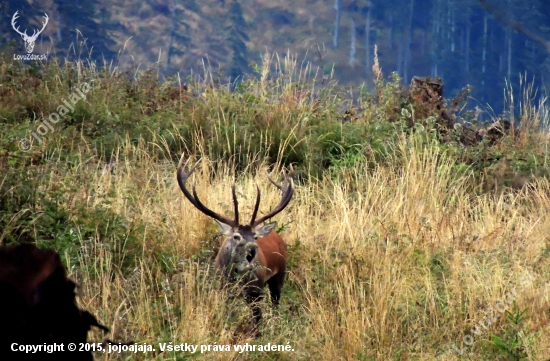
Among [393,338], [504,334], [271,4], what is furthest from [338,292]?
[271,4]

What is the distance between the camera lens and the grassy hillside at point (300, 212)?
5.64 meters

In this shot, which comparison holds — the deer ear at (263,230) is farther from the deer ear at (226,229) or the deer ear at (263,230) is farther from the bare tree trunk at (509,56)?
the bare tree trunk at (509,56)

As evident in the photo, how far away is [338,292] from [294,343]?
2.30ft

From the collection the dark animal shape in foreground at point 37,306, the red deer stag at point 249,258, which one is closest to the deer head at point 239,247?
the red deer stag at point 249,258

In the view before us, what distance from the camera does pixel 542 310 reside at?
5980mm

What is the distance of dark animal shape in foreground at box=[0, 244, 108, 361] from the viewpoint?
1.75 m

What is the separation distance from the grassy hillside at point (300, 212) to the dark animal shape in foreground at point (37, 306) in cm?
276

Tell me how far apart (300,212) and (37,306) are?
623cm

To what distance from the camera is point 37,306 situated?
1.79 meters

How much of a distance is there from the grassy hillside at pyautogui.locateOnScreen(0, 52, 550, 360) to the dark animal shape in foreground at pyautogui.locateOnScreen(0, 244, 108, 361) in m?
2.76

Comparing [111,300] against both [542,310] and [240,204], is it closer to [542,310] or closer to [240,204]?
[240,204]

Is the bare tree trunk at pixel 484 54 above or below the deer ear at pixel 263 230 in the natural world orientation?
above

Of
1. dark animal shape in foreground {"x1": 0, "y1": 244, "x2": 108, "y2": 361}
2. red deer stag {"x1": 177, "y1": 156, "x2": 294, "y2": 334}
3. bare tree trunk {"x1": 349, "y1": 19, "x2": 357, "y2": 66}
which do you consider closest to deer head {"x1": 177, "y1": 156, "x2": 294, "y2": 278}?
red deer stag {"x1": 177, "y1": 156, "x2": 294, "y2": 334}

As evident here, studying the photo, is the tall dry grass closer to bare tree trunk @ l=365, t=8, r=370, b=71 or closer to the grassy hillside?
the grassy hillside
